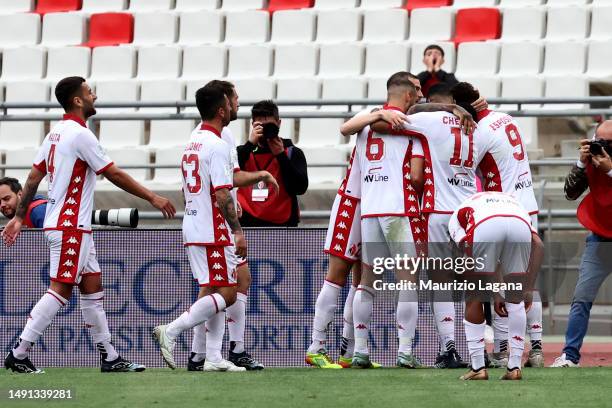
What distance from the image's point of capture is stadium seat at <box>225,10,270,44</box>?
58.7 feet

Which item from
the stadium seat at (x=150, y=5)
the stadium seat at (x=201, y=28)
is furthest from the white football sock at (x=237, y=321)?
the stadium seat at (x=150, y=5)

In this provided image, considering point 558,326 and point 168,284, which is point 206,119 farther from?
point 558,326

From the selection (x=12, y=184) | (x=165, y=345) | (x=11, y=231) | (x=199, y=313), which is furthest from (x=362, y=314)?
(x=12, y=184)

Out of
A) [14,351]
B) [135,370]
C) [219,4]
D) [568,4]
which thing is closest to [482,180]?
[135,370]

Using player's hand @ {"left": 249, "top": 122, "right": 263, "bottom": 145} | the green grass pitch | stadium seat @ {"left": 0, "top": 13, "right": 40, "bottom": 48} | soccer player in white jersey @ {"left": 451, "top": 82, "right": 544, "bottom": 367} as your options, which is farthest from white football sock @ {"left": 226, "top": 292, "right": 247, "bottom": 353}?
stadium seat @ {"left": 0, "top": 13, "right": 40, "bottom": 48}

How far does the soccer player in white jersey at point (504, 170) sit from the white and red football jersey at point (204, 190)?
1.86 meters

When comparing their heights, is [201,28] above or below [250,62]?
above

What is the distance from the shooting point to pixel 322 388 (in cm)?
823

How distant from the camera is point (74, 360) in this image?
10.8 metres

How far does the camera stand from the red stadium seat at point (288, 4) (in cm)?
1812

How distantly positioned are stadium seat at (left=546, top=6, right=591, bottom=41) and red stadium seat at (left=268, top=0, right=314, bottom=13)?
3.21 m

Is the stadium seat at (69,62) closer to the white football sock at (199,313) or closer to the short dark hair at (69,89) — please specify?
the short dark hair at (69,89)

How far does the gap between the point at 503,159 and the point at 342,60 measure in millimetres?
7382

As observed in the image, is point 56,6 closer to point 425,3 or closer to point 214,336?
point 425,3
